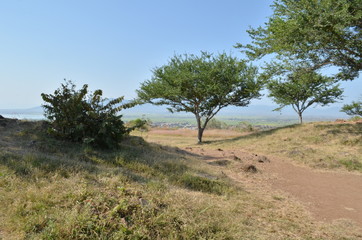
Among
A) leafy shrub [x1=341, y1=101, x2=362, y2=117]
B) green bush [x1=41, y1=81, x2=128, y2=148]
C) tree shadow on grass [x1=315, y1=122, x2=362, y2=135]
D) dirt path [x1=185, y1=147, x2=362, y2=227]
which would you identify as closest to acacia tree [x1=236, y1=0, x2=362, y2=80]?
tree shadow on grass [x1=315, y1=122, x2=362, y2=135]

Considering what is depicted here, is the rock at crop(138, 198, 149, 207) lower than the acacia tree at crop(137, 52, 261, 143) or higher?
lower

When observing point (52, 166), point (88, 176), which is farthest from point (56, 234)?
point (52, 166)

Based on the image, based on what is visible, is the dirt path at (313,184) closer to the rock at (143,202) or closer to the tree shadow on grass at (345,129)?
the rock at (143,202)

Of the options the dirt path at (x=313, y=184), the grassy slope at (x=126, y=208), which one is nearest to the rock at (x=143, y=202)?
the grassy slope at (x=126, y=208)

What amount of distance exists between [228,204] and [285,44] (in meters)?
11.0

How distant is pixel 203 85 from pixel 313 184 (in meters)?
13.8

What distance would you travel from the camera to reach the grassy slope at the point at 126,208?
3.00 m

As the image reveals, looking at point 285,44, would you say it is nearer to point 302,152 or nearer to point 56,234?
point 302,152

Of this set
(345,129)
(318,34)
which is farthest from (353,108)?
(318,34)

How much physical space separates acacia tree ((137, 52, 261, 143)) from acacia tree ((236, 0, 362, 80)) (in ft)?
16.1

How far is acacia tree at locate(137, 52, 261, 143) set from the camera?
66.8 ft

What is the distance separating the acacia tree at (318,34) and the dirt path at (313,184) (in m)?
6.31

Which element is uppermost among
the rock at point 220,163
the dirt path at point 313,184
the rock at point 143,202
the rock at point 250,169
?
the rock at point 143,202

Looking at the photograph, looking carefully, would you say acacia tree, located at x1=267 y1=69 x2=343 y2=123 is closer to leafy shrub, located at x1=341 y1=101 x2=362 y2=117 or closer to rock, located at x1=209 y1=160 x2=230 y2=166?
leafy shrub, located at x1=341 y1=101 x2=362 y2=117
